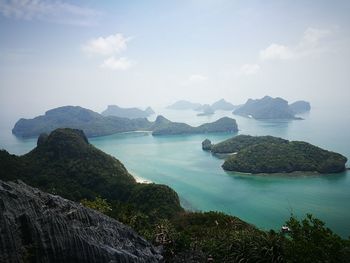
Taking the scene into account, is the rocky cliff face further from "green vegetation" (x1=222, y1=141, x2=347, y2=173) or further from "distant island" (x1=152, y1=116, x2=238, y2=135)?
"distant island" (x1=152, y1=116, x2=238, y2=135)

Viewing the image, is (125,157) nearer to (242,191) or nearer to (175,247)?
(242,191)

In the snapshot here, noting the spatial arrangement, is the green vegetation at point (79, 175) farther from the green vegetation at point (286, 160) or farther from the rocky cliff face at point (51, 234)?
the green vegetation at point (286, 160)

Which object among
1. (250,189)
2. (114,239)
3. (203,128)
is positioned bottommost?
(250,189)

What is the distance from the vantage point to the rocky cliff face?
12242 mm

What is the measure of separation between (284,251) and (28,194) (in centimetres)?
1210

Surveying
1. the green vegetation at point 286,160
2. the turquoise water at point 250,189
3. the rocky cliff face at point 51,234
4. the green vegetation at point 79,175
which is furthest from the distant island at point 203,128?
the rocky cliff face at point 51,234

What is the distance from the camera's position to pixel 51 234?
13.1m

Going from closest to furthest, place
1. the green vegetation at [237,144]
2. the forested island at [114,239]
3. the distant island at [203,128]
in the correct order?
1. the forested island at [114,239]
2. the green vegetation at [237,144]
3. the distant island at [203,128]

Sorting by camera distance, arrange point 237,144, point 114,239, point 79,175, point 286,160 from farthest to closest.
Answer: point 237,144 → point 286,160 → point 79,175 → point 114,239

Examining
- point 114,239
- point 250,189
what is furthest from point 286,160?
point 114,239

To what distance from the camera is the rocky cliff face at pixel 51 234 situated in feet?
40.2

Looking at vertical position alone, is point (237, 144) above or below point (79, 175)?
above

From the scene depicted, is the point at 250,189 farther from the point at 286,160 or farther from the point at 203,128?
the point at 203,128

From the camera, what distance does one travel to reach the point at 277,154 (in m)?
82.8
